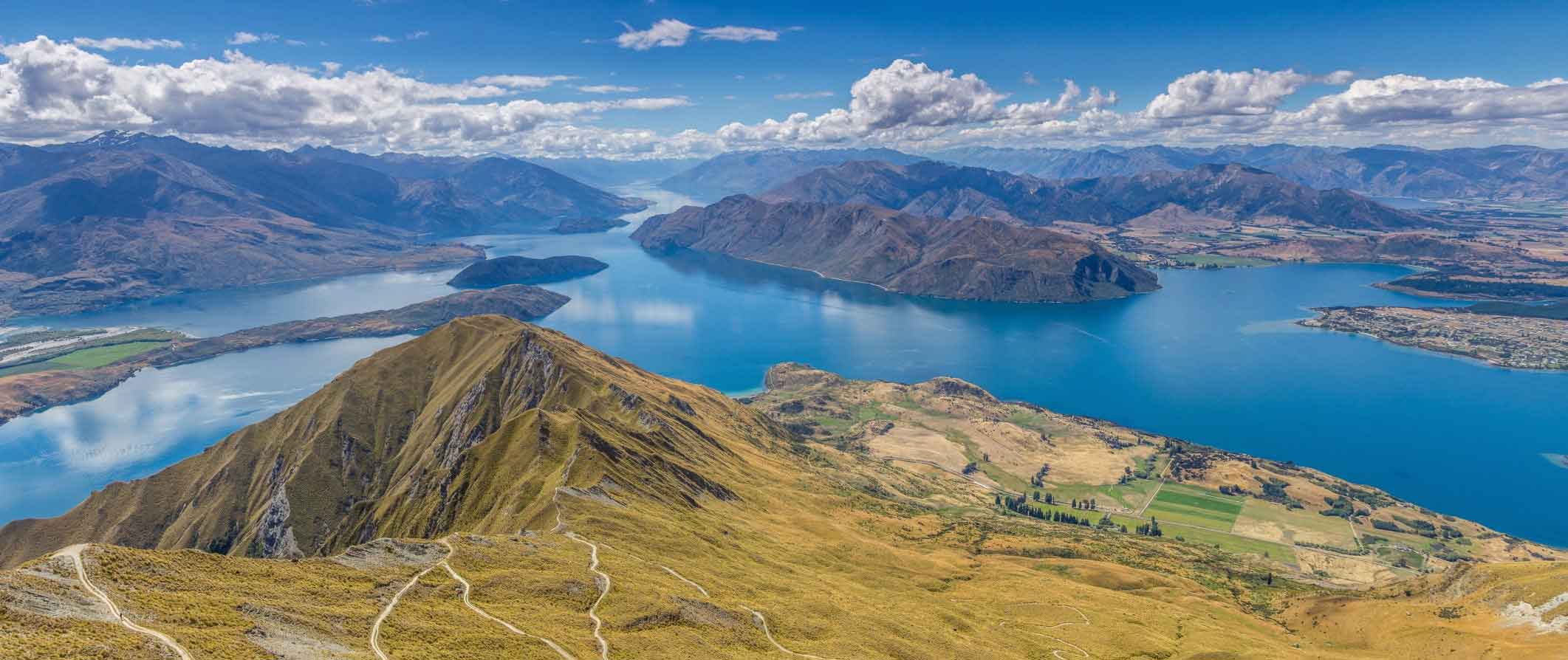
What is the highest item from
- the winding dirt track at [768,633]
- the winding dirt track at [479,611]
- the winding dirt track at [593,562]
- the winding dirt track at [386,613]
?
the winding dirt track at [386,613]

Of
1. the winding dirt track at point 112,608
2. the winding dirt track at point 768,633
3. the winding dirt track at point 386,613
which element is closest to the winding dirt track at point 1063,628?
the winding dirt track at point 768,633

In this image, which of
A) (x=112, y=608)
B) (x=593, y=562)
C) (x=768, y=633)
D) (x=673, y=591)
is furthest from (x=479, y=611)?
(x=768, y=633)

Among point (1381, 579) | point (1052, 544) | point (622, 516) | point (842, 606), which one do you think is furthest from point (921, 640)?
point (1381, 579)

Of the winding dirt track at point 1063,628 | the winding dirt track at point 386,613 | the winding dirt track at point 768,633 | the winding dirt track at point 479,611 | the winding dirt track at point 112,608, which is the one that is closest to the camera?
the winding dirt track at point 112,608

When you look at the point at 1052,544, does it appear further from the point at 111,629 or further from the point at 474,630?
the point at 111,629

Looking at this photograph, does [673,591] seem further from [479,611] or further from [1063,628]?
[1063,628]

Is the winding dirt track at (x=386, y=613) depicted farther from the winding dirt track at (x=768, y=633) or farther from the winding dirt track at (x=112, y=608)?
the winding dirt track at (x=768, y=633)
